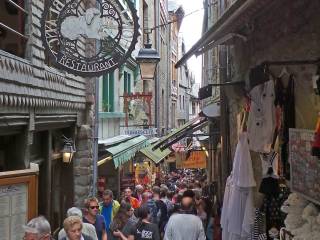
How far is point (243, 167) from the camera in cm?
693

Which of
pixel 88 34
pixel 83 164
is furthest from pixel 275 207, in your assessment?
pixel 83 164

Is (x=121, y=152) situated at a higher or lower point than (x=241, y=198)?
higher

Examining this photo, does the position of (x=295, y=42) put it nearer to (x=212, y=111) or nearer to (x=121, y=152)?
(x=212, y=111)

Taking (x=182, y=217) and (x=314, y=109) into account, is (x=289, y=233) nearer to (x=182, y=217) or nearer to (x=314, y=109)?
(x=314, y=109)

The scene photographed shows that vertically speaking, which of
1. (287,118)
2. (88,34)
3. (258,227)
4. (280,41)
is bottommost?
(258,227)

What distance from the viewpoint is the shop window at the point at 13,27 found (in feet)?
23.5

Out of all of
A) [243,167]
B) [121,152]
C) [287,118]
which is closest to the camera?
[287,118]

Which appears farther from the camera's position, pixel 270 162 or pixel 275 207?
pixel 270 162

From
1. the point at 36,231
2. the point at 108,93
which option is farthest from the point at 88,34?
the point at 108,93

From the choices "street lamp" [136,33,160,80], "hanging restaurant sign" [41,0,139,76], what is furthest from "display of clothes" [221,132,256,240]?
"street lamp" [136,33,160,80]

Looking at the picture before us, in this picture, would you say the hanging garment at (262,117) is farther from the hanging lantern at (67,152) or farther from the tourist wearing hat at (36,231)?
the hanging lantern at (67,152)

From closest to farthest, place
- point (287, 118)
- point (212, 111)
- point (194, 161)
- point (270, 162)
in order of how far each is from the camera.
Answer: point (287, 118) < point (270, 162) < point (212, 111) < point (194, 161)

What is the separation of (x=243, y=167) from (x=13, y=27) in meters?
3.79

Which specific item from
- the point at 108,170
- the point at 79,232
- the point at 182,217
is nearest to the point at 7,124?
the point at 79,232
